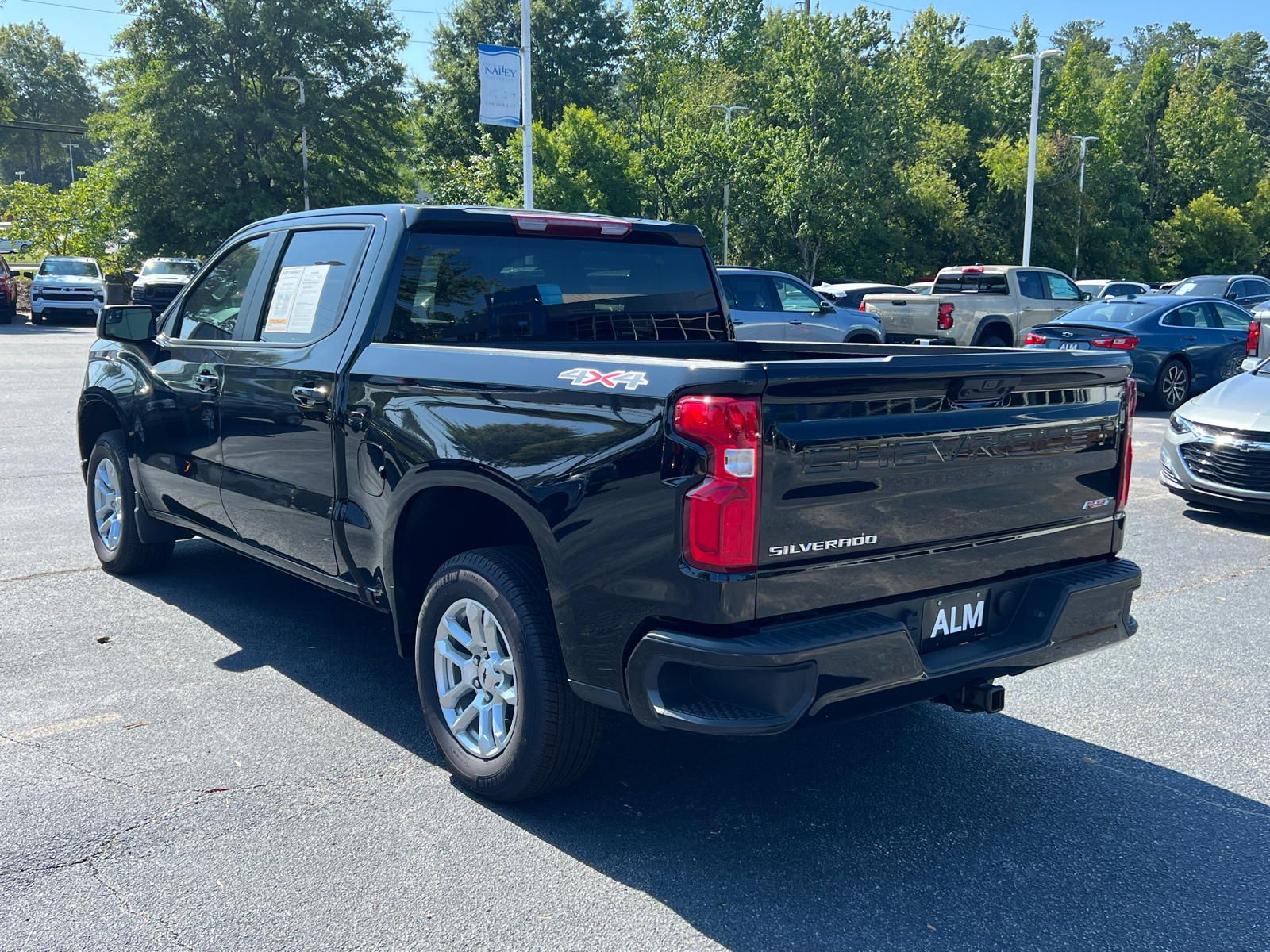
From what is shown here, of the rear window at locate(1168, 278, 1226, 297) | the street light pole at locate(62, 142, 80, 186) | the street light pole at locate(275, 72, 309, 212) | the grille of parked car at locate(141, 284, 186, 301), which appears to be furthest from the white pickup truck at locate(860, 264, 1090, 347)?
the street light pole at locate(62, 142, 80, 186)

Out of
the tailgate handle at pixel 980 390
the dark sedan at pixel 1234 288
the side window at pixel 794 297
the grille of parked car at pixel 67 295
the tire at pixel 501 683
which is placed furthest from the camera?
the grille of parked car at pixel 67 295

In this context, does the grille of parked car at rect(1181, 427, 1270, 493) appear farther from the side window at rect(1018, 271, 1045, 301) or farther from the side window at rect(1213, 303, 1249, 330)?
the side window at rect(1018, 271, 1045, 301)

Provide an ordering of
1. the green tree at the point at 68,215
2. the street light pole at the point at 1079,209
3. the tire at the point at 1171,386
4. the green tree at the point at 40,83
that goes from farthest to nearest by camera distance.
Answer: the green tree at the point at 40,83
the street light pole at the point at 1079,209
the green tree at the point at 68,215
the tire at the point at 1171,386

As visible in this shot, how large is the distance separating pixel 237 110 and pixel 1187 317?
3624cm

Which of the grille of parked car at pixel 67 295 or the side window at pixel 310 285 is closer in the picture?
the side window at pixel 310 285

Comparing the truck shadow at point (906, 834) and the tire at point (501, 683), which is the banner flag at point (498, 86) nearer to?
the truck shadow at point (906, 834)

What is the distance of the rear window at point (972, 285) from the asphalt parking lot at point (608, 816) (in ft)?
52.1

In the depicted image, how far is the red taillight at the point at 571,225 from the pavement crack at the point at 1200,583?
364 cm

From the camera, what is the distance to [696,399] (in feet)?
9.40

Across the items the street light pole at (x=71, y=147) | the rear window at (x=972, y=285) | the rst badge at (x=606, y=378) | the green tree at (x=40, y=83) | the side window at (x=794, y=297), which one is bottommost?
the rst badge at (x=606, y=378)

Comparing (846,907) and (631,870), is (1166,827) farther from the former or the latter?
(631,870)

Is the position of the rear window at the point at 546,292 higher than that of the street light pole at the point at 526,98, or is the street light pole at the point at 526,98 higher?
the street light pole at the point at 526,98

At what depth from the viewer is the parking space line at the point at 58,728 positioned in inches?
161

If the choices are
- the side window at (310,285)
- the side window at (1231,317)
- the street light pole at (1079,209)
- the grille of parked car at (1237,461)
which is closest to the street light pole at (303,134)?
the street light pole at (1079,209)
